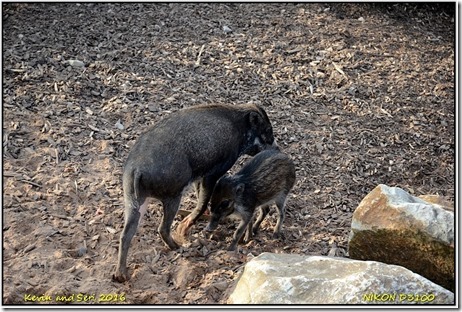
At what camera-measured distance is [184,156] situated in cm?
605

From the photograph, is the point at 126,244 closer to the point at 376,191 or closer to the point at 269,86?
the point at 376,191

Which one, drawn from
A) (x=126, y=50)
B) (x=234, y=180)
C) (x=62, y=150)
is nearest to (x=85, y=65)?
(x=126, y=50)

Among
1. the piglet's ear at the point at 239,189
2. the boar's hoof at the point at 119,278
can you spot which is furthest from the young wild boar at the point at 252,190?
the boar's hoof at the point at 119,278

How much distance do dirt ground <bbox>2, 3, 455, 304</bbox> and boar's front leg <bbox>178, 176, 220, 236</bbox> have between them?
158 mm

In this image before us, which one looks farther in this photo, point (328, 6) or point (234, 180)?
point (328, 6)

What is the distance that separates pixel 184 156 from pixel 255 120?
128 cm

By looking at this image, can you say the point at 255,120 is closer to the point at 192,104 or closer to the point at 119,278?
the point at 192,104

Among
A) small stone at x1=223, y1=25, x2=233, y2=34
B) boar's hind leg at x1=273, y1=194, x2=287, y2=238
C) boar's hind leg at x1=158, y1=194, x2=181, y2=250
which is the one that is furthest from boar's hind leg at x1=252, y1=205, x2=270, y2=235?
small stone at x1=223, y1=25, x2=233, y2=34

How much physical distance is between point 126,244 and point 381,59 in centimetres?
581

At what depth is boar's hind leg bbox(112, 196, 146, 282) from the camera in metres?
5.52

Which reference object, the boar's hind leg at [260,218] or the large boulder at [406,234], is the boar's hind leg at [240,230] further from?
the large boulder at [406,234]

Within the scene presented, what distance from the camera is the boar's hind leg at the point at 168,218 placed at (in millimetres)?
5926

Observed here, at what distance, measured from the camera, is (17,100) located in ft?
25.5

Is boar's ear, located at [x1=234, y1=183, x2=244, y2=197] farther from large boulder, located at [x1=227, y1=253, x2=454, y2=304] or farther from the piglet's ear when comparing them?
large boulder, located at [x1=227, y1=253, x2=454, y2=304]
